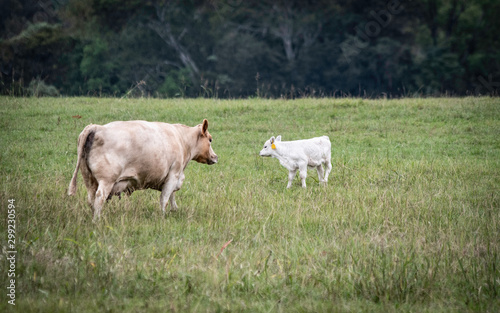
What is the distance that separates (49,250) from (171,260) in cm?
124

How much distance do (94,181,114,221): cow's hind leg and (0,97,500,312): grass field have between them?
8.1 inches

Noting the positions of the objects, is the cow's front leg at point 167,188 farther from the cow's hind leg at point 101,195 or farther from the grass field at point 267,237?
the cow's hind leg at point 101,195

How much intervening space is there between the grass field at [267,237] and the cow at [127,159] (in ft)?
1.16

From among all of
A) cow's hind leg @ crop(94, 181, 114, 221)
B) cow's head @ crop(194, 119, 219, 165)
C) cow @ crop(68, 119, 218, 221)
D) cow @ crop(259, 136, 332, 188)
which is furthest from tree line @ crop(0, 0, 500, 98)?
cow's hind leg @ crop(94, 181, 114, 221)

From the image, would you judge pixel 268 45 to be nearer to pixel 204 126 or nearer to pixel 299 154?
pixel 299 154

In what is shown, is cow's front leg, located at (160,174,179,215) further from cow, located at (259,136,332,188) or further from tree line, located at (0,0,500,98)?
tree line, located at (0,0,500,98)

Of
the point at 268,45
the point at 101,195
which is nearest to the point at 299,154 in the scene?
the point at 101,195

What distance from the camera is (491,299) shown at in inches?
194

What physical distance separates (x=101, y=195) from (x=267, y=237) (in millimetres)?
2103

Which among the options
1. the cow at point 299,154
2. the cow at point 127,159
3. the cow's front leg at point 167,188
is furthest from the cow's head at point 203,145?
the cow at point 299,154

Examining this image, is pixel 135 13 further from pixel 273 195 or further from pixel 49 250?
pixel 49 250

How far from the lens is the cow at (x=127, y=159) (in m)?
6.78

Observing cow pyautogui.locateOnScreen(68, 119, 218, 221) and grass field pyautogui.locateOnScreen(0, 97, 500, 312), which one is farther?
cow pyautogui.locateOnScreen(68, 119, 218, 221)

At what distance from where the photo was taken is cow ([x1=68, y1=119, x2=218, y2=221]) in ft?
22.2
